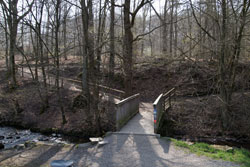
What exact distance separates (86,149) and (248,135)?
8.22 meters

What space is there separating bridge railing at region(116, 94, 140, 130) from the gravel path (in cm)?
90

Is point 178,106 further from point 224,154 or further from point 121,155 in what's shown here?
point 121,155

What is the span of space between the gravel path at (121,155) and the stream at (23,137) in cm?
296

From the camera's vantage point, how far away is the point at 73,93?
19.5 m

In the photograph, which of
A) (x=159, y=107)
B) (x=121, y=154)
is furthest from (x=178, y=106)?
(x=121, y=154)

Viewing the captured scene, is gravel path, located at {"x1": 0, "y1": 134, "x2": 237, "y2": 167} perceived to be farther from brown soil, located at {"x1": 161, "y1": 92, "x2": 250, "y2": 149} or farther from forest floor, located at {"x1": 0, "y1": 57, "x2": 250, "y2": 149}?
brown soil, located at {"x1": 161, "y1": 92, "x2": 250, "y2": 149}

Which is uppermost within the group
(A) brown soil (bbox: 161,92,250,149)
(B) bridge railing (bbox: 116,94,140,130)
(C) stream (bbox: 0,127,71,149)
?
(B) bridge railing (bbox: 116,94,140,130)

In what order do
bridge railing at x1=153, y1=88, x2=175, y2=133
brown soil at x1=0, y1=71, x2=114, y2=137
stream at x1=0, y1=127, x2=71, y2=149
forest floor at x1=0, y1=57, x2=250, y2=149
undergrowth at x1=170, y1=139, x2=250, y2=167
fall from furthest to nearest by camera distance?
brown soil at x1=0, y1=71, x2=114, y2=137, stream at x1=0, y1=127, x2=71, y2=149, forest floor at x1=0, y1=57, x2=250, y2=149, bridge railing at x1=153, y1=88, x2=175, y2=133, undergrowth at x1=170, y1=139, x2=250, y2=167

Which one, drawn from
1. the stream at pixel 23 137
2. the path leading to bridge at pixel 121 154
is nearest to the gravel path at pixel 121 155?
the path leading to bridge at pixel 121 154

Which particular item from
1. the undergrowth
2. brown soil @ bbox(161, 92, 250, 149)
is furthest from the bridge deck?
the undergrowth

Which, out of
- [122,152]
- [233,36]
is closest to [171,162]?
[122,152]

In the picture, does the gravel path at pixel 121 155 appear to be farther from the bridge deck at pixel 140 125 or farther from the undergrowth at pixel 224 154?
the bridge deck at pixel 140 125

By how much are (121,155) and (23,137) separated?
7893 millimetres

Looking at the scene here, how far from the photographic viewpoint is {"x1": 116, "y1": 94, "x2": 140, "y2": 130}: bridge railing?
10565 millimetres
